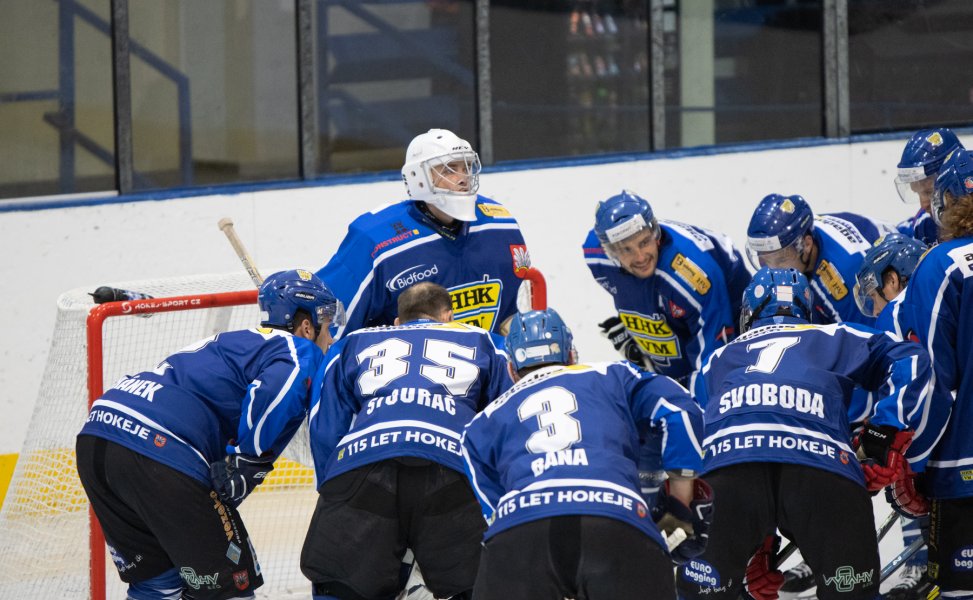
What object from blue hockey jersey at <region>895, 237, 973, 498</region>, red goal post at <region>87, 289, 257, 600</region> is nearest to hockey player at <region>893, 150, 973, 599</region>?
blue hockey jersey at <region>895, 237, 973, 498</region>

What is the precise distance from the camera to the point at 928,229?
Answer: 424 centimetres

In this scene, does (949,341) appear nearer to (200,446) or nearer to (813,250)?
(813,250)

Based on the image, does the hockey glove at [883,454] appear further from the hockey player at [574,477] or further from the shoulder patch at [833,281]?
the shoulder patch at [833,281]

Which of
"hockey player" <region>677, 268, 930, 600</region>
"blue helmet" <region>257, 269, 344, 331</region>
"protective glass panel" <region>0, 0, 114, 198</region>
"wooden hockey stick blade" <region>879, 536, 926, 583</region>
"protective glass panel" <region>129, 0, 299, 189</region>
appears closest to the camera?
"hockey player" <region>677, 268, 930, 600</region>

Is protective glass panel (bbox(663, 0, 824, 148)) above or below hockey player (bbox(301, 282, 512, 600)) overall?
above

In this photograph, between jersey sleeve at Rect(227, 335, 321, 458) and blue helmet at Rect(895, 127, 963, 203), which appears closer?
jersey sleeve at Rect(227, 335, 321, 458)

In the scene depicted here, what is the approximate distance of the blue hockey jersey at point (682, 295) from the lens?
4.05 meters

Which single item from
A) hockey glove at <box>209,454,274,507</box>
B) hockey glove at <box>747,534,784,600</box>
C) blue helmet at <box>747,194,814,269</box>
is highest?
blue helmet at <box>747,194,814,269</box>

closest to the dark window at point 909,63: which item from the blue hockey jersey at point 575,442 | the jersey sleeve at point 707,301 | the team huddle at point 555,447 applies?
the jersey sleeve at point 707,301

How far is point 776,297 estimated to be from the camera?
124 inches

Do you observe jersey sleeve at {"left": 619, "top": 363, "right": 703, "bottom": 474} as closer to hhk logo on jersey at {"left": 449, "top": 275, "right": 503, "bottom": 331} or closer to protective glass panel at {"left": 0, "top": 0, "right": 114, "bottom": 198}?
hhk logo on jersey at {"left": 449, "top": 275, "right": 503, "bottom": 331}

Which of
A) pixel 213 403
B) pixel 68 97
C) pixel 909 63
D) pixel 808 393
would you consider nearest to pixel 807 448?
pixel 808 393

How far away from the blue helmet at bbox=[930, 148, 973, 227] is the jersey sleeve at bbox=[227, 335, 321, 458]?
1.55 m

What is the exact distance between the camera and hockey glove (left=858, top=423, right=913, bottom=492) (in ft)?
9.73
